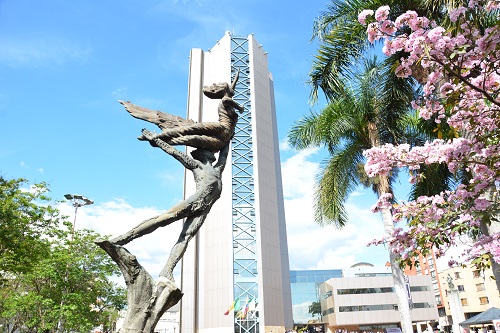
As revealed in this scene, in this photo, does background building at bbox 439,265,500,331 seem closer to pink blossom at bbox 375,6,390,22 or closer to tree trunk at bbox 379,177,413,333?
tree trunk at bbox 379,177,413,333

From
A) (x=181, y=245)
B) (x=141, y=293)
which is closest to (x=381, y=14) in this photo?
(x=181, y=245)

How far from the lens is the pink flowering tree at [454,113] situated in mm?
4000

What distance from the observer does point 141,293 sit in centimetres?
397

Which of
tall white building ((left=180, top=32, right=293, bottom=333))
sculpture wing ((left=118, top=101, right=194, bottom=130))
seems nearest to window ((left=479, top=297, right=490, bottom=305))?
tall white building ((left=180, top=32, right=293, bottom=333))

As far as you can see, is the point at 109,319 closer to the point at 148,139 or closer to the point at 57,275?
the point at 57,275

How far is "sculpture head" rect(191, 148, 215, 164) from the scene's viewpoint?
509cm

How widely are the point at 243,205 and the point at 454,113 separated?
3330 centimetres

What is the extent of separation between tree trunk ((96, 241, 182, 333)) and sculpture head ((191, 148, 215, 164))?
1.58m

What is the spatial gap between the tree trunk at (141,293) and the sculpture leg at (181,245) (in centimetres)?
17

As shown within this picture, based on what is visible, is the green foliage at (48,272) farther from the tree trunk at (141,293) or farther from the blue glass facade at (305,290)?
the blue glass facade at (305,290)

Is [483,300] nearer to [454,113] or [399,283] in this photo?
[399,283]

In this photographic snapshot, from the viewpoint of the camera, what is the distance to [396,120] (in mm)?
13055

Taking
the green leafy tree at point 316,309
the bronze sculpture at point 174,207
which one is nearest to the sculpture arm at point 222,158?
the bronze sculpture at point 174,207

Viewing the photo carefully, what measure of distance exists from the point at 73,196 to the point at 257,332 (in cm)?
1865
